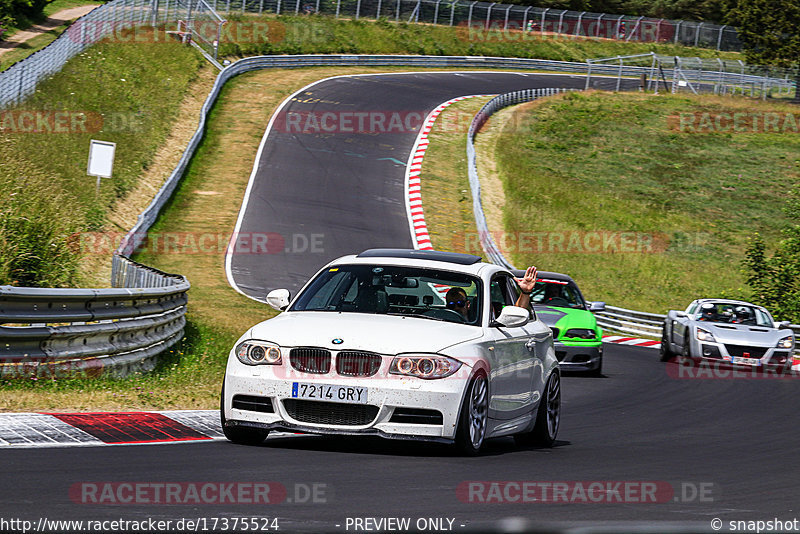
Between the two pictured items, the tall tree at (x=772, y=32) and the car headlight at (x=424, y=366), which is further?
the tall tree at (x=772, y=32)

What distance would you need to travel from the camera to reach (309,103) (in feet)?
158

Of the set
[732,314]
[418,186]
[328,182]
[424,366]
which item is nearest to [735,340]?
[732,314]

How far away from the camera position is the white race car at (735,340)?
794 inches

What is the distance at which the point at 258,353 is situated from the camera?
320 inches

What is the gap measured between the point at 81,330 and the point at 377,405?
4.52m

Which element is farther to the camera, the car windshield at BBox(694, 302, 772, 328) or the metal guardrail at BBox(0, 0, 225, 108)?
the metal guardrail at BBox(0, 0, 225, 108)

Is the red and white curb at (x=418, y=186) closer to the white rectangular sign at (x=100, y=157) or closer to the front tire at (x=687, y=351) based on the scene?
the white rectangular sign at (x=100, y=157)

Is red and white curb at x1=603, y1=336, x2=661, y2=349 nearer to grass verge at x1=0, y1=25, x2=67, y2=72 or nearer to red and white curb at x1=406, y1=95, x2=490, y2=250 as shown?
red and white curb at x1=406, y1=95, x2=490, y2=250

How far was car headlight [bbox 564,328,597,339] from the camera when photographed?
17938 mm

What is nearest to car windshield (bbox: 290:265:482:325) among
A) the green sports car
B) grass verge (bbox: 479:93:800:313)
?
the green sports car

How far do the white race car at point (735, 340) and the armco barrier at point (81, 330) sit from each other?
10.2 m

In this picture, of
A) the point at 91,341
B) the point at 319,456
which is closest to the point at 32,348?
the point at 91,341

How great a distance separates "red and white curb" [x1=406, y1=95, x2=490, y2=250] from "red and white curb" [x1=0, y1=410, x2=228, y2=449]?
2148 centimetres

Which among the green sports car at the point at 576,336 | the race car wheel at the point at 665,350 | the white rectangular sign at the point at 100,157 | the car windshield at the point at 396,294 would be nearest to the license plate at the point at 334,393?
the car windshield at the point at 396,294
